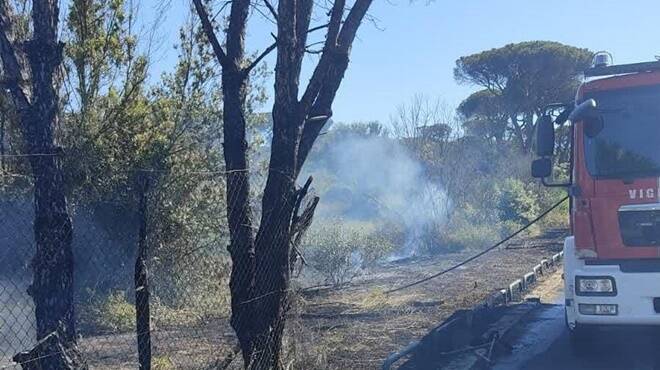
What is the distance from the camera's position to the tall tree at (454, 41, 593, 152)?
35375 millimetres

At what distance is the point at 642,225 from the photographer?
7.30 m

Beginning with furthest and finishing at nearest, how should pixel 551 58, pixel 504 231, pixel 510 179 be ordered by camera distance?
1. pixel 551 58
2. pixel 510 179
3. pixel 504 231

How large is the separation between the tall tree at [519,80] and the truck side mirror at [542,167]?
25585 millimetres

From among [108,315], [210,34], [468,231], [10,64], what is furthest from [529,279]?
[10,64]

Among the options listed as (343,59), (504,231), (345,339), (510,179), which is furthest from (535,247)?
(343,59)

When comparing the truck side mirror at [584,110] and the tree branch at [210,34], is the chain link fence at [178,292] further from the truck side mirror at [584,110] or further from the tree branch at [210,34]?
the truck side mirror at [584,110]

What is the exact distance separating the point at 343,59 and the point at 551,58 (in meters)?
30.8

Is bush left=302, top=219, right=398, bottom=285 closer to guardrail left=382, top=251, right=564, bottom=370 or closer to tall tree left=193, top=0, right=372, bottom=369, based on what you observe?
guardrail left=382, top=251, right=564, bottom=370

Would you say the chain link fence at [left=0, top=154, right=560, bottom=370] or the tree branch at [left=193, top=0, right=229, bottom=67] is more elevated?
the tree branch at [left=193, top=0, right=229, bottom=67]

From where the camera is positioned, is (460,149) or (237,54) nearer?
(237,54)

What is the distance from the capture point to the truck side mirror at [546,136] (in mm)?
8117

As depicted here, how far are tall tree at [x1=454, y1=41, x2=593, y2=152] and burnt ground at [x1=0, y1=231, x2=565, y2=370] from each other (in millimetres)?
19673

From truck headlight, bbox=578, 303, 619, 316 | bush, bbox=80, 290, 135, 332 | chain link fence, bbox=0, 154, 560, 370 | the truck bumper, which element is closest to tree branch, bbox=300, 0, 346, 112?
chain link fence, bbox=0, 154, 560, 370

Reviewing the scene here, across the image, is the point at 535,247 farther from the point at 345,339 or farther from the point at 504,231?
the point at 345,339
